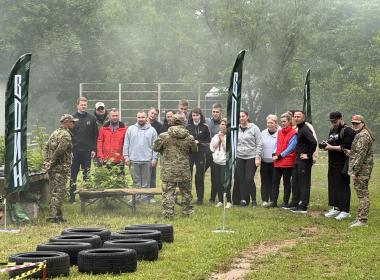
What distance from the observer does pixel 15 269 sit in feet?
31.1

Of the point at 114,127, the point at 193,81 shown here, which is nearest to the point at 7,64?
the point at 193,81

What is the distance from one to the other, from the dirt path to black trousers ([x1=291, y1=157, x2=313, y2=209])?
371cm

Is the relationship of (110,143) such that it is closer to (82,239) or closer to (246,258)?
(82,239)

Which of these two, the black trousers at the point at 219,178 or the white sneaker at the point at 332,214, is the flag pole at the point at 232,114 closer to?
the white sneaker at the point at 332,214

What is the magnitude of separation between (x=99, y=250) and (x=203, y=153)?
822 cm

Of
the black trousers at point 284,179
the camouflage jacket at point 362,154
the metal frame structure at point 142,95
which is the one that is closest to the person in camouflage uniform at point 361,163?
the camouflage jacket at point 362,154

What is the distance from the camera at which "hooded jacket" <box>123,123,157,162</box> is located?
1812 cm

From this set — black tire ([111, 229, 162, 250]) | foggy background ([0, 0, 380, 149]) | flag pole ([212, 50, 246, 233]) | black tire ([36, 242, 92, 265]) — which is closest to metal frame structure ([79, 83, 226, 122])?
foggy background ([0, 0, 380, 149])

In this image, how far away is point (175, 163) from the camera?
15914 millimetres

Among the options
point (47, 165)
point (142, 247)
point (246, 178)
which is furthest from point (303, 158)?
point (142, 247)

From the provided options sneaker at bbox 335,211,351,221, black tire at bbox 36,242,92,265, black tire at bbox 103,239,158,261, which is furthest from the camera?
sneaker at bbox 335,211,351,221

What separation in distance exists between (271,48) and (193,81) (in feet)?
18.7

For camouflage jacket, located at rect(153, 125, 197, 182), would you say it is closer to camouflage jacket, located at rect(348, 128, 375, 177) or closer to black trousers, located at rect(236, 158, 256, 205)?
black trousers, located at rect(236, 158, 256, 205)

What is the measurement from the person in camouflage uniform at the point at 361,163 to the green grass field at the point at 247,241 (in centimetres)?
30
